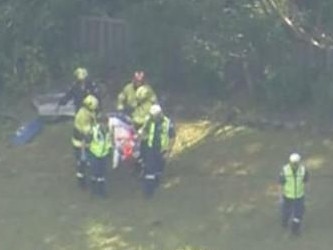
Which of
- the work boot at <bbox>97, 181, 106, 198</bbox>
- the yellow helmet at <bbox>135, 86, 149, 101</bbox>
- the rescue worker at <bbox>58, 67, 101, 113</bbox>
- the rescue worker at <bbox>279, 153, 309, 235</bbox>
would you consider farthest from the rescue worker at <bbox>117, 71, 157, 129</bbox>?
the rescue worker at <bbox>279, 153, 309, 235</bbox>

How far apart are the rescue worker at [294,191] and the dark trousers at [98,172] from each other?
314 centimetres

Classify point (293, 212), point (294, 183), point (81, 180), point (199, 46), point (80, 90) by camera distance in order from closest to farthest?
point (294, 183)
point (293, 212)
point (81, 180)
point (80, 90)
point (199, 46)

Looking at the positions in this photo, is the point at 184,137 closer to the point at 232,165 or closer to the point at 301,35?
the point at 232,165

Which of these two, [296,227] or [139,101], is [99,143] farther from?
[296,227]

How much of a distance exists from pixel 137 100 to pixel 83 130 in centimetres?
123

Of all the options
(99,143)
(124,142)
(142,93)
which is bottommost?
(124,142)

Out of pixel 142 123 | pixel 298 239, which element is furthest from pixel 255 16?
pixel 298 239

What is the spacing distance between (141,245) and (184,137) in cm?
437

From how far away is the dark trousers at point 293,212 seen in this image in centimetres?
2180

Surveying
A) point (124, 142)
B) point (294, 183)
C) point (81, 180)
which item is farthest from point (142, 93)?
point (294, 183)

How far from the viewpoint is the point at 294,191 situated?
21688 millimetres

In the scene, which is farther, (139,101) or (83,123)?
(139,101)

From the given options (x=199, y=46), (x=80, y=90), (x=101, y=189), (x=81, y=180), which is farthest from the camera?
(x=199, y=46)

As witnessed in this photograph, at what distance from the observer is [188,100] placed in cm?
2717
